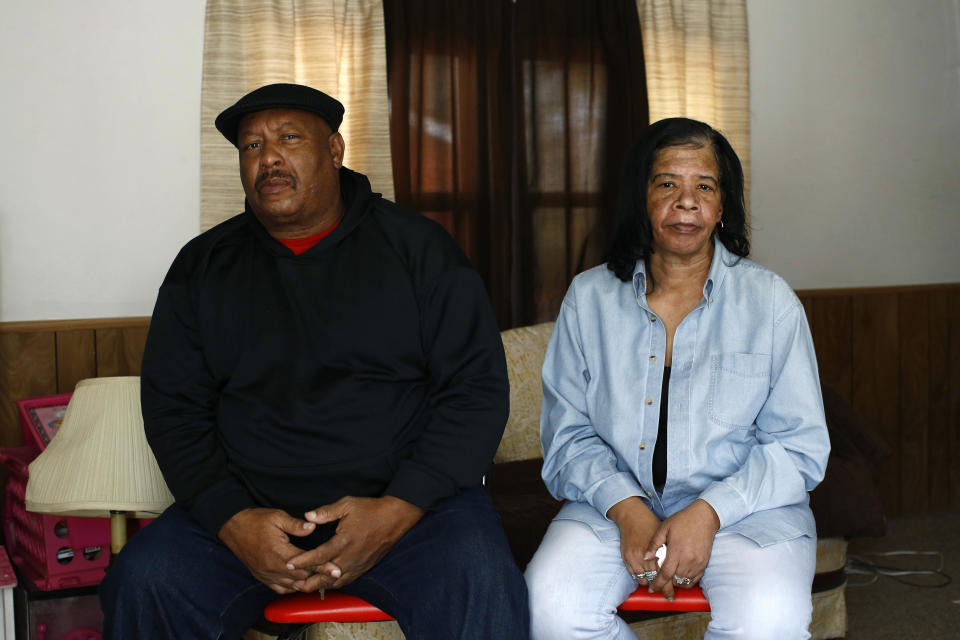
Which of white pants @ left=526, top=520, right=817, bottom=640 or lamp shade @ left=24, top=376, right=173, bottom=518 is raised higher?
lamp shade @ left=24, top=376, right=173, bottom=518

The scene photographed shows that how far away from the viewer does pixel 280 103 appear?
74.6 inches

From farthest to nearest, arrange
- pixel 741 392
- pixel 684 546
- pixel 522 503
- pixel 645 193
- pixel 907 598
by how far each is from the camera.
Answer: pixel 907 598
pixel 522 503
pixel 645 193
pixel 741 392
pixel 684 546

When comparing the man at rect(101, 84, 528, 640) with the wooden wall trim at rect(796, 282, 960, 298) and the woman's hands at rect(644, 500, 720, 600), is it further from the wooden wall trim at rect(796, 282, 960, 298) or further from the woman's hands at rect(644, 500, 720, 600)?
the wooden wall trim at rect(796, 282, 960, 298)

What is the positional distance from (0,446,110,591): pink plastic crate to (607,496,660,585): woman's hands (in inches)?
51.3

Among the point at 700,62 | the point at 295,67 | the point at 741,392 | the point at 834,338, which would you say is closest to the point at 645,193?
the point at 741,392

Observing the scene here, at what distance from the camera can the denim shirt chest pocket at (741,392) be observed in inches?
71.7

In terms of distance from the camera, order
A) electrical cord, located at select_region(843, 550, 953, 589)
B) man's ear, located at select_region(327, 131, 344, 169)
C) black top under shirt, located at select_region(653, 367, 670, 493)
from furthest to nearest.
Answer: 1. electrical cord, located at select_region(843, 550, 953, 589)
2. man's ear, located at select_region(327, 131, 344, 169)
3. black top under shirt, located at select_region(653, 367, 670, 493)

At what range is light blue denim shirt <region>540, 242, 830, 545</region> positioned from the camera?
5.81 feet

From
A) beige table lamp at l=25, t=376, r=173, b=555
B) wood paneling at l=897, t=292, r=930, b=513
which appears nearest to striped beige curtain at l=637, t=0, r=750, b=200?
wood paneling at l=897, t=292, r=930, b=513

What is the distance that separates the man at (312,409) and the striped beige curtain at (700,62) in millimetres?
1753

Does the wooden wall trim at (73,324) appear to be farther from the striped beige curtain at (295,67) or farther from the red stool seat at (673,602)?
the red stool seat at (673,602)

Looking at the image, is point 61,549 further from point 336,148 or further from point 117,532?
point 336,148

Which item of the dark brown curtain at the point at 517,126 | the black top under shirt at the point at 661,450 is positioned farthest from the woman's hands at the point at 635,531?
the dark brown curtain at the point at 517,126

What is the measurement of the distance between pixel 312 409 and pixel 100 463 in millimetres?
521
